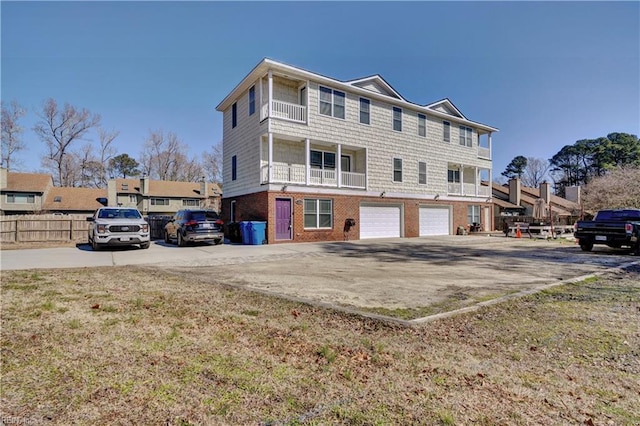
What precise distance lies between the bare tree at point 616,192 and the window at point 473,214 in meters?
15.0

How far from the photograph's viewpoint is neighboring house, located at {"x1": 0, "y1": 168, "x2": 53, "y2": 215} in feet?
120

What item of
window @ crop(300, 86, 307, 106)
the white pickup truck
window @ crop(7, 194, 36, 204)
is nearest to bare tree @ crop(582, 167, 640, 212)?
window @ crop(300, 86, 307, 106)

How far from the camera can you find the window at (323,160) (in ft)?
63.2

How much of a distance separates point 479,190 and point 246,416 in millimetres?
28724

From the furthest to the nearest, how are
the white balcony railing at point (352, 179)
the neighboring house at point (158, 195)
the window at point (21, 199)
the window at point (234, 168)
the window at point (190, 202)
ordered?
the window at point (190, 202) → the neighboring house at point (158, 195) → the window at point (21, 199) → the window at point (234, 168) → the white balcony railing at point (352, 179)

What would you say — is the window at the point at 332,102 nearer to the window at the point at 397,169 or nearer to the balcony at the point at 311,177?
the balcony at the point at 311,177

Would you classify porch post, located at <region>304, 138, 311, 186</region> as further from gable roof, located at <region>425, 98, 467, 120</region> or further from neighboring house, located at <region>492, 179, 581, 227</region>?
neighboring house, located at <region>492, 179, 581, 227</region>

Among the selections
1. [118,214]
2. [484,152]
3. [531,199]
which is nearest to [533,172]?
[531,199]

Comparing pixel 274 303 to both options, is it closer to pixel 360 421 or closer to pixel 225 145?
pixel 360 421

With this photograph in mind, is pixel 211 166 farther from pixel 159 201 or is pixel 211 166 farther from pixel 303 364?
pixel 303 364

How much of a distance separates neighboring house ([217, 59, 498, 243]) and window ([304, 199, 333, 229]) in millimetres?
56

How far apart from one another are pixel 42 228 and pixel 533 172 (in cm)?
7884

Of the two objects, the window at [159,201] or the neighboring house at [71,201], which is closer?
the neighboring house at [71,201]

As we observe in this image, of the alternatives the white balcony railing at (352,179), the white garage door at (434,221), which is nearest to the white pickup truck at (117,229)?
the white balcony railing at (352,179)
